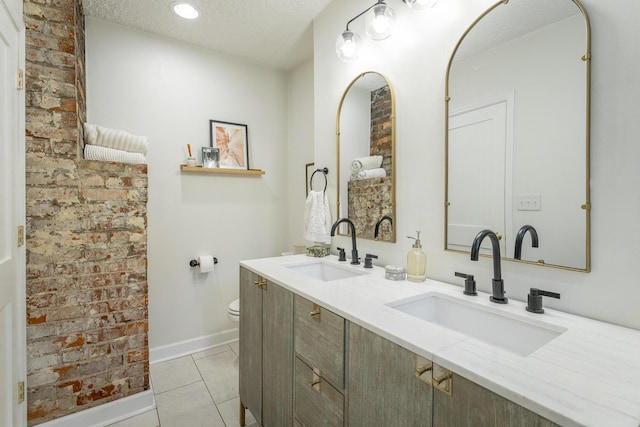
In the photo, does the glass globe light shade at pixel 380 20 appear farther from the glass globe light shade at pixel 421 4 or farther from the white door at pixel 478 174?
the white door at pixel 478 174

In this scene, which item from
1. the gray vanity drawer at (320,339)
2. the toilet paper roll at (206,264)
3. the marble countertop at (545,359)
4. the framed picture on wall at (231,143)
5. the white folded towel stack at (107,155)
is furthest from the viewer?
the framed picture on wall at (231,143)

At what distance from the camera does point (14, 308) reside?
1.49 meters

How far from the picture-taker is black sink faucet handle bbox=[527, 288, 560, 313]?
1.02 metres

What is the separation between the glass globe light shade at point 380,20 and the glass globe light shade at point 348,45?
18cm

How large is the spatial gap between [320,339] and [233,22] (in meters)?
2.34

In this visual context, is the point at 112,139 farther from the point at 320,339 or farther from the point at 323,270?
the point at 320,339

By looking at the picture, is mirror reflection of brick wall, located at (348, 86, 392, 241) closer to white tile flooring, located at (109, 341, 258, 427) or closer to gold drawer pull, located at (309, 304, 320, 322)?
gold drawer pull, located at (309, 304, 320, 322)

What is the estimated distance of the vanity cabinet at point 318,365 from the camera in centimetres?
107

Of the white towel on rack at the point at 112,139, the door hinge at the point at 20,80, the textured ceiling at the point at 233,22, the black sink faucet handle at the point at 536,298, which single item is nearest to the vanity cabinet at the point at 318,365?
the black sink faucet handle at the point at 536,298

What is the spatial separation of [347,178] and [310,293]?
1012mm

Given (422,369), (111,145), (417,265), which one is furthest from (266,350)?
(111,145)

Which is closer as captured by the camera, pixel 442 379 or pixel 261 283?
pixel 442 379

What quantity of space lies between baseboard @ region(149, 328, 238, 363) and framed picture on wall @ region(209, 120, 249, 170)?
5.09 ft

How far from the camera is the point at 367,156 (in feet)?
6.14
